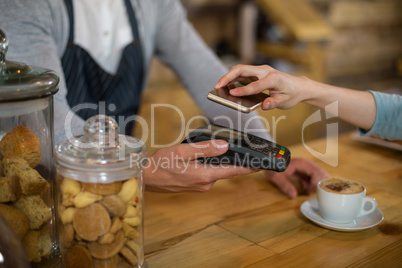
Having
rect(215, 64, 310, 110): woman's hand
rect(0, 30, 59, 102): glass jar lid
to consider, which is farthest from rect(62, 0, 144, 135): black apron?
rect(0, 30, 59, 102): glass jar lid

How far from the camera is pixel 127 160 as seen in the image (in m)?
0.64

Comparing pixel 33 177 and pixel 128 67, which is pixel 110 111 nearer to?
pixel 128 67

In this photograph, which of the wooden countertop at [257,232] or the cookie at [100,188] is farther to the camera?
the wooden countertop at [257,232]

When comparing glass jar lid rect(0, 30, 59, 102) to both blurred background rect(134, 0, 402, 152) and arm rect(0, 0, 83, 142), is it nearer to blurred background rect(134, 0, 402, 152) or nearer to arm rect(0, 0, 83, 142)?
arm rect(0, 0, 83, 142)

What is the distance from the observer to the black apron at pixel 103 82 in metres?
1.42

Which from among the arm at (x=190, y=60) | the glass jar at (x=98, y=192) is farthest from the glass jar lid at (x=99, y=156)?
the arm at (x=190, y=60)

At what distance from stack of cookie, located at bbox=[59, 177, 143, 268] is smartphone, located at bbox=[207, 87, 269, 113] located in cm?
26

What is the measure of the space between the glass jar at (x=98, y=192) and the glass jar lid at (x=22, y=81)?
87 mm

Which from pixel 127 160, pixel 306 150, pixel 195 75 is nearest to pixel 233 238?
pixel 127 160

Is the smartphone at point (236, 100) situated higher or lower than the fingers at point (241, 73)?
lower

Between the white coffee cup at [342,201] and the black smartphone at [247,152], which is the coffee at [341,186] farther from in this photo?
the black smartphone at [247,152]

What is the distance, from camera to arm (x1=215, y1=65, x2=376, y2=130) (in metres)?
0.95

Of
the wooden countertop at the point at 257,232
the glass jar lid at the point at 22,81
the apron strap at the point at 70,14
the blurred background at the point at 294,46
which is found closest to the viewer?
the glass jar lid at the point at 22,81

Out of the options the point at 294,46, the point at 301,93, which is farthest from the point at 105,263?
the point at 294,46
